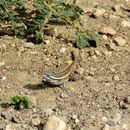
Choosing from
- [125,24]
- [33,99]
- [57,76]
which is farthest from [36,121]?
[125,24]

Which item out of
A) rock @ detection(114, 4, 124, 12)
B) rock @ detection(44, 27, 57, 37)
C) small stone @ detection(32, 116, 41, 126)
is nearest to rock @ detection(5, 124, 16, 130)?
small stone @ detection(32, 116, 41, 126)

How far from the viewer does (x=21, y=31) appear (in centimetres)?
616

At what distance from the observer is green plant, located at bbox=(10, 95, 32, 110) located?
5.18 metres

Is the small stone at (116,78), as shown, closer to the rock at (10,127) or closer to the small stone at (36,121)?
Answer: the small stone at (36,121)

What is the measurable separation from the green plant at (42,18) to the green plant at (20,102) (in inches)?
40.5

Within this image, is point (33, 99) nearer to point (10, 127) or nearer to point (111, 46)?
point (10, 127)

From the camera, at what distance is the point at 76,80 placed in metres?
5.64

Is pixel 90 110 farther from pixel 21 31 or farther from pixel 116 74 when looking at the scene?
pixel 21 31

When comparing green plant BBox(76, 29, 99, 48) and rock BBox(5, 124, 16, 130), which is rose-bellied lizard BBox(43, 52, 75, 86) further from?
rock BBox(5, 124, 16, 130)

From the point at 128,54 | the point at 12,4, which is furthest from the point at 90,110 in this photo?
the point at 12,4

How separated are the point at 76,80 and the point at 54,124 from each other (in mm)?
752

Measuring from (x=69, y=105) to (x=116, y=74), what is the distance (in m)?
0.68

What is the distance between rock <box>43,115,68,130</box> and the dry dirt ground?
0.23 ft

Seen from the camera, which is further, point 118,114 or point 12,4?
point 12,4
